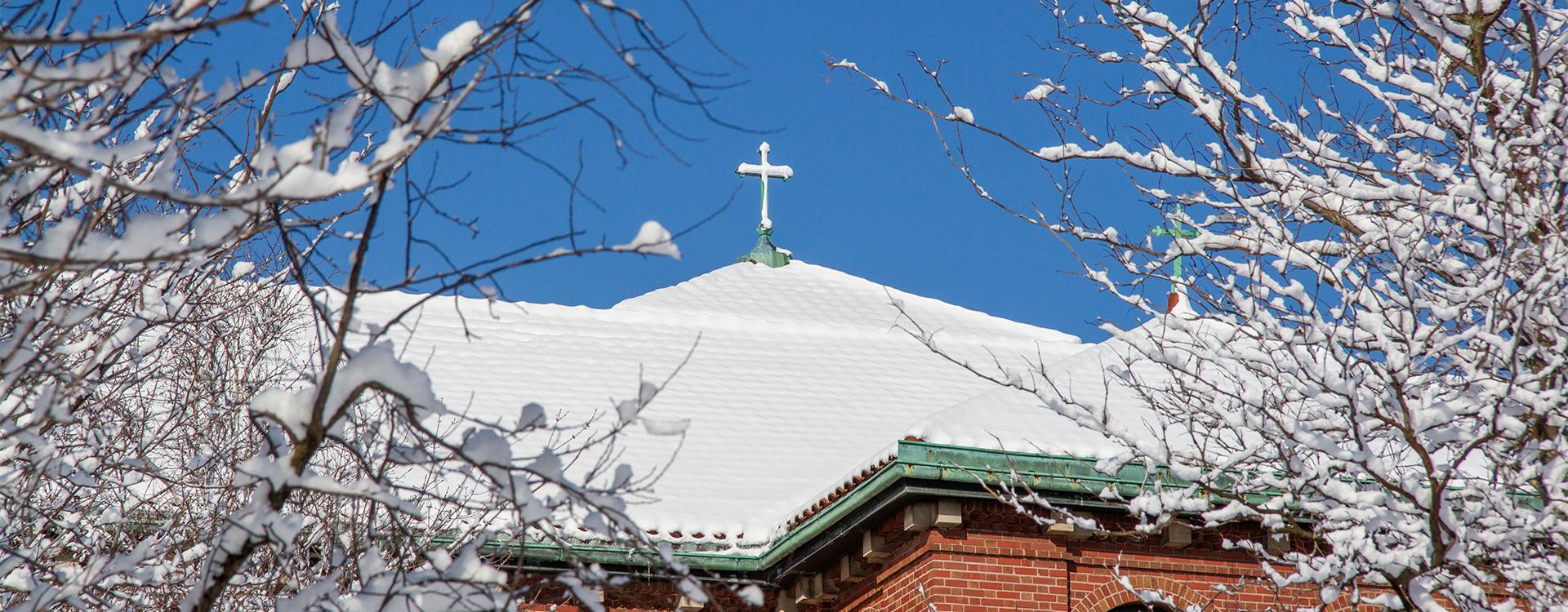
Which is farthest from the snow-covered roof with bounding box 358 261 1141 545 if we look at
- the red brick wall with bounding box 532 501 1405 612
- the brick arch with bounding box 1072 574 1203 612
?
the brick arch with bounding box 1072 574 1203 612

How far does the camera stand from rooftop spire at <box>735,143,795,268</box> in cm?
2091

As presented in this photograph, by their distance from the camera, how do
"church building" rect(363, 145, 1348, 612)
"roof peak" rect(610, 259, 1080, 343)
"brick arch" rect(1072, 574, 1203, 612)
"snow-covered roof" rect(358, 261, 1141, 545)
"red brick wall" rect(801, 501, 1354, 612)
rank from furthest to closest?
"roof peak" rect(610, 259, 1080, 343) → "snow-covered roof" rect(358, 261, 1141, 545) → "brick arch" rect(1072, 574, 1203, 612) → "red brick wall" rect(801, 501, 1354, 612) → "church building" rect(363, 145, 1348, 612)

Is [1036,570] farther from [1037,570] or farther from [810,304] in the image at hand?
[810,304]

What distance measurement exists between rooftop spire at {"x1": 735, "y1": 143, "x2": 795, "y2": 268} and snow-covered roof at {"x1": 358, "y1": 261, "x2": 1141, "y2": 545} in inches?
36.2

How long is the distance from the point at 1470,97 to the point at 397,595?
5261 mm

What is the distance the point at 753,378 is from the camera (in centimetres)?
1548

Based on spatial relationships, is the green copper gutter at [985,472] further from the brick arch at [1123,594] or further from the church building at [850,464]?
the brick arch at [1123,594]

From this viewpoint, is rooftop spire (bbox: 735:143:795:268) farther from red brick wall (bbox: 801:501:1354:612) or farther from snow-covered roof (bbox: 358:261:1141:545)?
red brick wall (bbox: 801:501:1354:612)

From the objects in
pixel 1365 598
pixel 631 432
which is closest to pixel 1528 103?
pixel 1365 598

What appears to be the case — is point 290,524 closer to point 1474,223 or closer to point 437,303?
point 1474,223

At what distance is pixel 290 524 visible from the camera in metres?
2.99

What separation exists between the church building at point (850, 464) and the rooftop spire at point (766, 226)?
2688 mm

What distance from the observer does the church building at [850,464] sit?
31.9ft

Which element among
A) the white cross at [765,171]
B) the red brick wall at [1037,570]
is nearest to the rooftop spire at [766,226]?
the white cross at [765,171]
